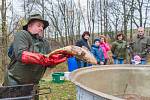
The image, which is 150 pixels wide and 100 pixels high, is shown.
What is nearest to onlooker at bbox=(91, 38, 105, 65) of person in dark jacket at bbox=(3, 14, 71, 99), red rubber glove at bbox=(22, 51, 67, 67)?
person in dark jacket at bbox=(3, 14, 71, 99)

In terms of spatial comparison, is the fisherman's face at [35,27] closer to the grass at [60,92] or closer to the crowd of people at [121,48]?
the grass at [60,92]

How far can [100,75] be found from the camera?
3516 millimetres

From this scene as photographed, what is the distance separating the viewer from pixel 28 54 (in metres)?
3.07

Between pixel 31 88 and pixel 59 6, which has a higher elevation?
pixel 59 6

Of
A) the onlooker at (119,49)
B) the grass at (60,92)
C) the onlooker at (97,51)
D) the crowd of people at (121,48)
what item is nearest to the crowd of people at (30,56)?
the grass at (60,92)

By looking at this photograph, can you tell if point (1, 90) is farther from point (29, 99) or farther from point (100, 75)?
point (100, 75)

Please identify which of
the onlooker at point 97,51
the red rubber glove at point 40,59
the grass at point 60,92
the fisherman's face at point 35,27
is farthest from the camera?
the onlooker at point 97,51

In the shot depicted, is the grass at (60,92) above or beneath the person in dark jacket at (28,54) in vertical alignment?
beneath

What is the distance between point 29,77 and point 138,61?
4.89 meters

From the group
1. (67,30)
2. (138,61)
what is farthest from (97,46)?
(67,30)

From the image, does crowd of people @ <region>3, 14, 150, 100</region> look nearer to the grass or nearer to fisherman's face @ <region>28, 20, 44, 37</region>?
fisherman's face @ <region>28, 20, 44, 37</region>

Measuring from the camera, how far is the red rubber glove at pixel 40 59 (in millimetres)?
3031

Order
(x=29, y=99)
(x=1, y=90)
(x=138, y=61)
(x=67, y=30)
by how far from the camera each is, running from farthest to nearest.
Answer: (x=67, y=30) < (x=138, y=61) < (x=1, y=90) < (x=29, y=99)

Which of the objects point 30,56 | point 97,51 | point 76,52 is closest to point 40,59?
point 30,56
